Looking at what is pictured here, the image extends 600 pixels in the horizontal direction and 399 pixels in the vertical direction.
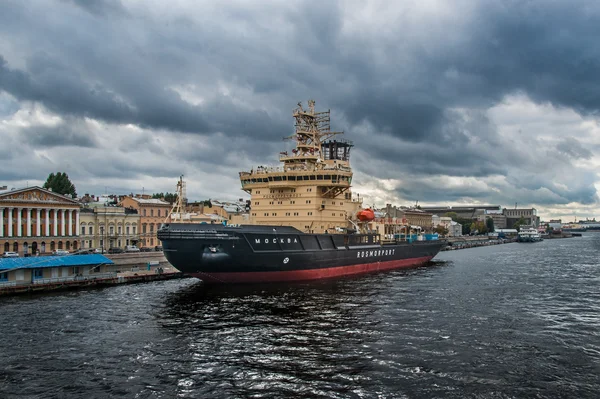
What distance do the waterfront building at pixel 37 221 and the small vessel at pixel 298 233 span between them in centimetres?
2916

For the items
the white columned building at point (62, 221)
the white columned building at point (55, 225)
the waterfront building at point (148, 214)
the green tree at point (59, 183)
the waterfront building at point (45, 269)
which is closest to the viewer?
the waterfront building at point (45, 269)

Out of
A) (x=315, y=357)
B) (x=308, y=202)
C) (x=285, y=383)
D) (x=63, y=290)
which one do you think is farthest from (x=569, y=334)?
(x=63, y=290)

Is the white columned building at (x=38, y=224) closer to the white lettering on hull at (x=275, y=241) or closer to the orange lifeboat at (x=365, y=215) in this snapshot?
the white lettering on hull at (x=275, y=241)

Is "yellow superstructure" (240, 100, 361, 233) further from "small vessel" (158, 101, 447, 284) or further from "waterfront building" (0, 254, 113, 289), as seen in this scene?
"waterfront building" (0, 254, 113, 289)

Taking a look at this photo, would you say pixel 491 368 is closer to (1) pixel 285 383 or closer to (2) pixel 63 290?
(1) pixel 285 383

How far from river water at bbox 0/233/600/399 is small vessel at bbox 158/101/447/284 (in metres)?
2.54

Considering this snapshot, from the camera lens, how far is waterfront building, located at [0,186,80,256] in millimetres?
62719

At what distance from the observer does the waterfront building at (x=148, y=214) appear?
80.8 m

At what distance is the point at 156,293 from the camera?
38000 mm

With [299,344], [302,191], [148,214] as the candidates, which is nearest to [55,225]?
[148,214]

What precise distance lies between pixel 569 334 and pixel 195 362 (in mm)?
19593

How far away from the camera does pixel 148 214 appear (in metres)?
82.8

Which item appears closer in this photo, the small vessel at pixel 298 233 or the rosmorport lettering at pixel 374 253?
the small vessel at pixel 298 233

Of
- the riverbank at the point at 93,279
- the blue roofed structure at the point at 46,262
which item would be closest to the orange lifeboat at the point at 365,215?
the riverbank at the point at 93,279
